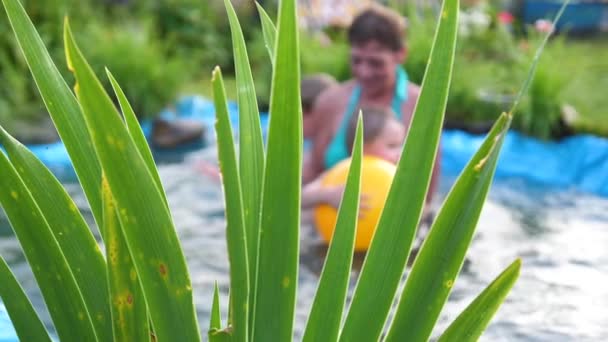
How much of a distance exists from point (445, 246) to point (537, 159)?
6.14 metres

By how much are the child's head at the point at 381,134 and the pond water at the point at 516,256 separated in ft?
2.19

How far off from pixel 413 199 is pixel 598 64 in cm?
1029

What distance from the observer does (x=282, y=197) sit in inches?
32.9

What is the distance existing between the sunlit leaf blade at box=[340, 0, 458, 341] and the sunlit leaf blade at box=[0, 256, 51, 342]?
0.41 m

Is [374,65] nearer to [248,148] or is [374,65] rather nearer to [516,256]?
[516,256]

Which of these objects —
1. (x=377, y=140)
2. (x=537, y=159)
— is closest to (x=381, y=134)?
(x=377, y=140)

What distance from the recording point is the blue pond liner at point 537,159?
6324mm

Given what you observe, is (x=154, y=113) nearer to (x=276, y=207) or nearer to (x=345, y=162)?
(x=345, y=162)

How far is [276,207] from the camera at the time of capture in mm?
840

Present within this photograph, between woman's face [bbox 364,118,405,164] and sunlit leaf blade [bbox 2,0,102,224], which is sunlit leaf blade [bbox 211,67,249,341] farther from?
woman's face [bbox 364,118,405,164]

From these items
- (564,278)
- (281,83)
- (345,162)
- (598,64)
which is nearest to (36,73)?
(281,83)

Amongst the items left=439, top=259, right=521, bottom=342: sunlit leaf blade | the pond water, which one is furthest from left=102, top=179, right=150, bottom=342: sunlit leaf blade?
the pond water

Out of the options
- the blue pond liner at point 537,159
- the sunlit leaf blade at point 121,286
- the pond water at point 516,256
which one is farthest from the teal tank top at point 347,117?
the sunlit leaf blade at point 121,286

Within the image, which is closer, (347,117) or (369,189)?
(369,189)
